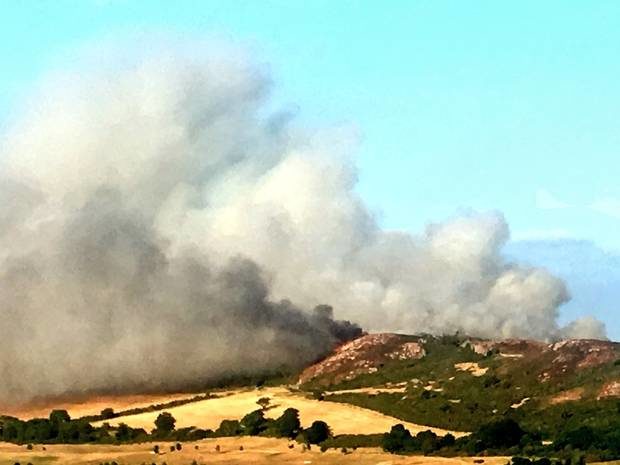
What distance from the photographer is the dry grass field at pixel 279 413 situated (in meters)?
156

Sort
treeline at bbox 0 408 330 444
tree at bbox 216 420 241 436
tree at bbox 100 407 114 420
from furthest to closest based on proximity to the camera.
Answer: tree at bbox 100 407 114 420, tree at bbox 216 420 241 436, treeline at bbox 0 408 330 444

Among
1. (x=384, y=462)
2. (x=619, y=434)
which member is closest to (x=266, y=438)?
(x=384, y=462)

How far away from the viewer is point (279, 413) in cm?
16862

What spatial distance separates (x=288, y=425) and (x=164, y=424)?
2196 cm

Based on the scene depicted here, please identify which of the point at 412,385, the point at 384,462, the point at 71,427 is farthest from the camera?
the point at 412,385

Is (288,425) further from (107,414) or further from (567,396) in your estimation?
(567,396)

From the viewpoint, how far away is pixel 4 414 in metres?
194

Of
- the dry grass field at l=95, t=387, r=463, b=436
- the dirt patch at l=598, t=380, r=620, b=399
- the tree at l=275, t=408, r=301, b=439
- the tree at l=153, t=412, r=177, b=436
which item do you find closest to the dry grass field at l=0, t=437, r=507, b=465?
the tree at l=275, t=408, r=301, b=439

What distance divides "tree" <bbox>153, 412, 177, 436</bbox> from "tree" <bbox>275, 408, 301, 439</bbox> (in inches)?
704

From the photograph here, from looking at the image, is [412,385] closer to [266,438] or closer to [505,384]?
[505,384]

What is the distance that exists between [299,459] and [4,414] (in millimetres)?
82319

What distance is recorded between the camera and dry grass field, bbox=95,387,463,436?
156250mm

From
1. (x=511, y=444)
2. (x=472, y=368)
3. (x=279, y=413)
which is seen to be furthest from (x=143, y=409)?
(x=511, y=444)

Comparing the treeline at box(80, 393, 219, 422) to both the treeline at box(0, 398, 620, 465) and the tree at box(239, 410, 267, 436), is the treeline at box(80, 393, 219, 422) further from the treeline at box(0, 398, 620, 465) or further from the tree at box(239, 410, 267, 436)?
the tree at box(239, 410, 267, 436)
